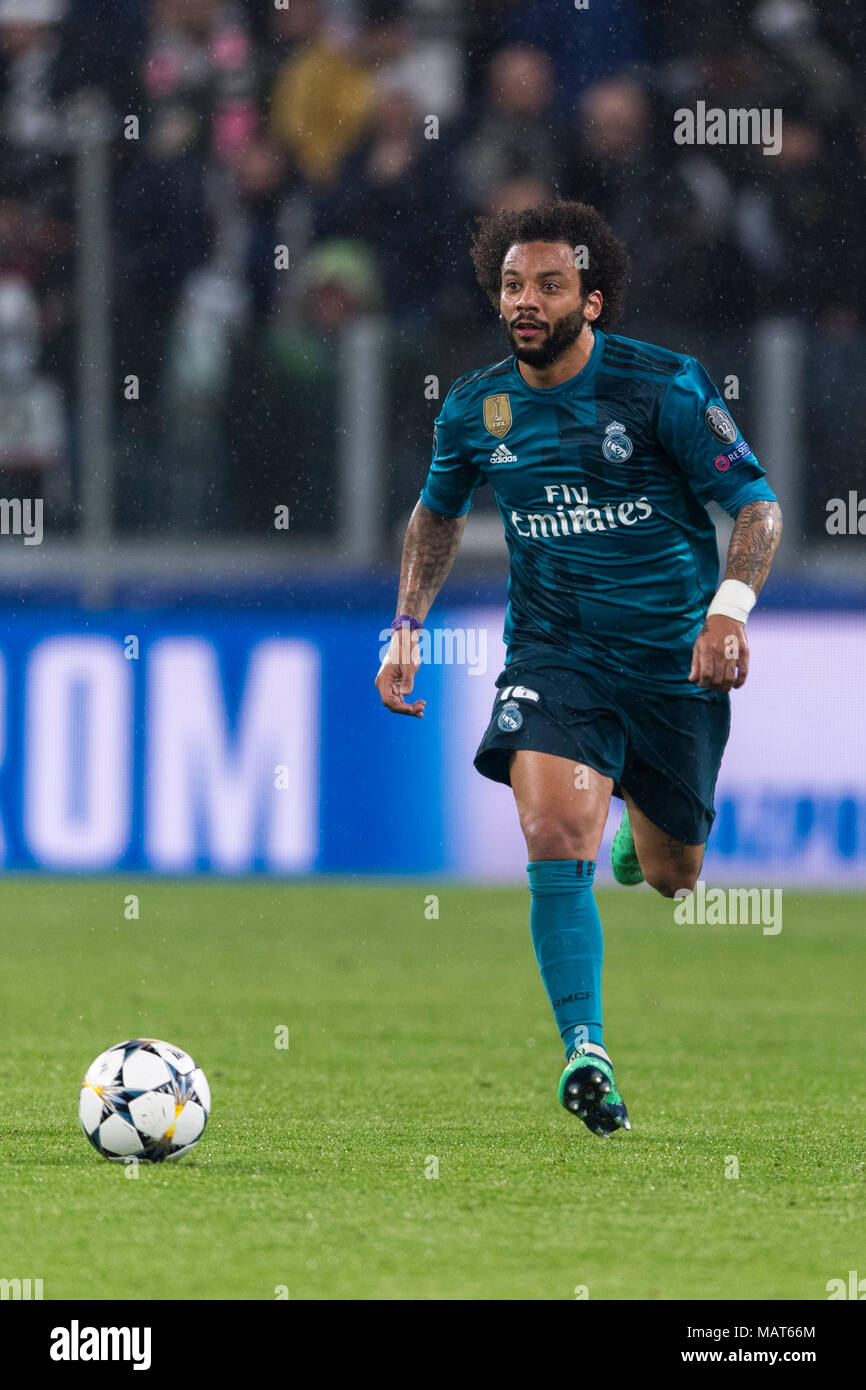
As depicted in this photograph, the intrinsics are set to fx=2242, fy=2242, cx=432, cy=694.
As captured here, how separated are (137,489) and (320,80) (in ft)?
8.43

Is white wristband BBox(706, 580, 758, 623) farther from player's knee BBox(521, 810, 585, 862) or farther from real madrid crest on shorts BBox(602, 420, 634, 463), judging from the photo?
player's knee BBox(521, 810, 585, 862)

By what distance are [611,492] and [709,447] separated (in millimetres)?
282

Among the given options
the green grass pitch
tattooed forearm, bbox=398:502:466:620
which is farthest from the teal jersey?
the green grass pitch

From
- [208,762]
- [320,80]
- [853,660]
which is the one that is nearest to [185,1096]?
[208,762]

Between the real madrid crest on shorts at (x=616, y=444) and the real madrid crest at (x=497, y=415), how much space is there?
0.26 metres

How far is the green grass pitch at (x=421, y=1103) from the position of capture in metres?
3.79

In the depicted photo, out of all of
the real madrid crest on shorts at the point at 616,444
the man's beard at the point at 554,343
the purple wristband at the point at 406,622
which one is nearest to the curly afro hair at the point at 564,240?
the man's beard at the point at 554,343

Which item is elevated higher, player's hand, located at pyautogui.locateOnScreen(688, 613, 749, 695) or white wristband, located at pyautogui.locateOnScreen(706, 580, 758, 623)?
white wristband, located at pyautogui.locateOnScreen(706, 580, 758, 623)

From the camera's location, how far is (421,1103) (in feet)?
18.5

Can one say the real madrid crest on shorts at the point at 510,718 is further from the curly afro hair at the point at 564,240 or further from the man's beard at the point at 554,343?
the curly afro hair at the point at 564,240

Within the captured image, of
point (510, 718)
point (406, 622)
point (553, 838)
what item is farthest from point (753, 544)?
point (406, 622)

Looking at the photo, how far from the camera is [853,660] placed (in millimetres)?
10430

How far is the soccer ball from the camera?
4.63m

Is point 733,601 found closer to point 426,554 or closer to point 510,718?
point 510,718
